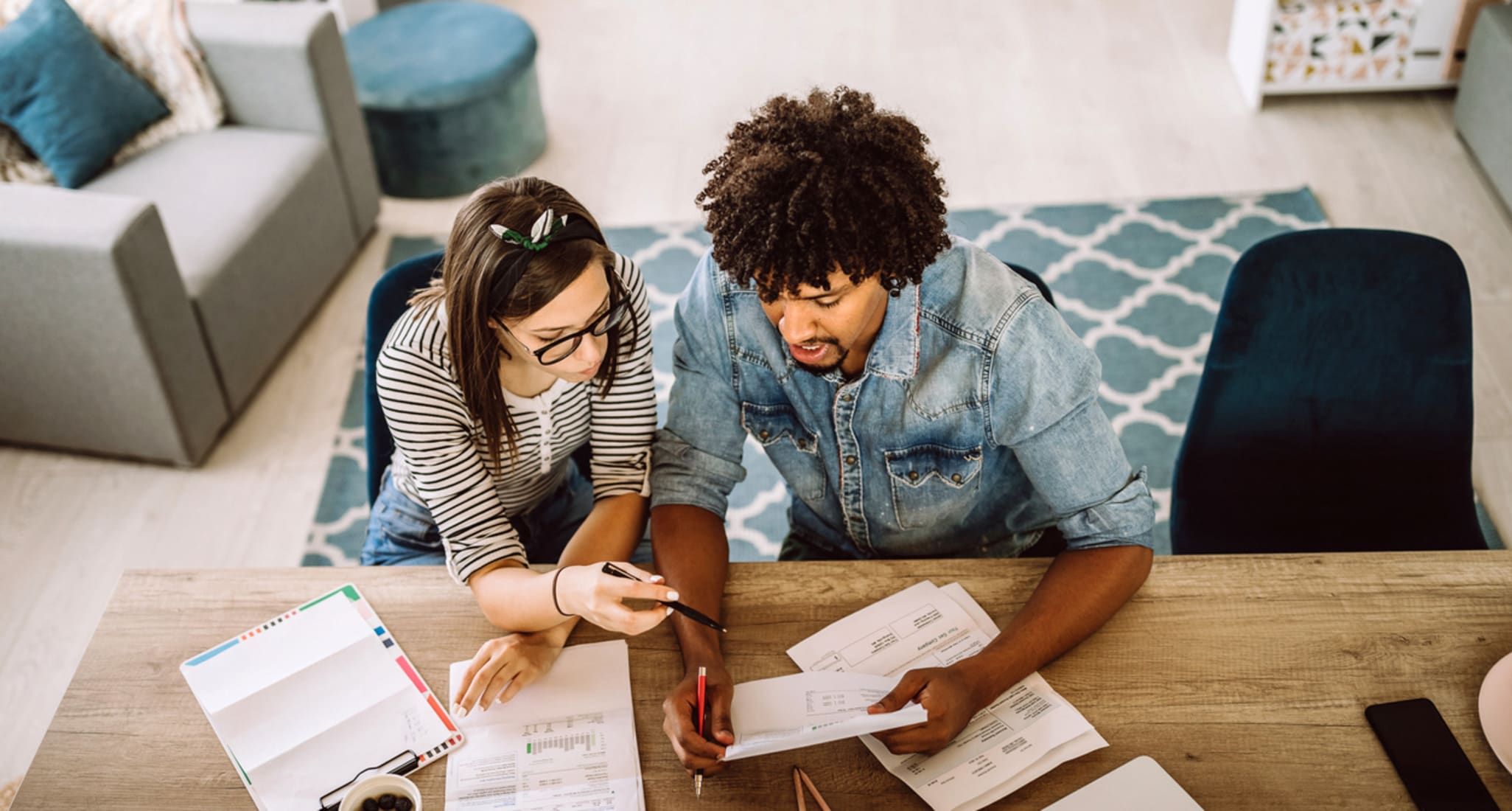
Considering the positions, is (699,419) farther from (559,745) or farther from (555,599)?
(559,745)

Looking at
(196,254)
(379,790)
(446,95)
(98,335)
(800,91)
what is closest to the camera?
(379,790)

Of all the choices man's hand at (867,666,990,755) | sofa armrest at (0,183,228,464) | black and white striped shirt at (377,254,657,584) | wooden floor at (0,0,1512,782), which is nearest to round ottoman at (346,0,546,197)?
wooden floor at (0,0,1512,782)

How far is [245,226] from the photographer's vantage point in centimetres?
287

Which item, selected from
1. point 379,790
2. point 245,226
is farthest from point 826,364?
point 245,226

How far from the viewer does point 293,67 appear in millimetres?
3062

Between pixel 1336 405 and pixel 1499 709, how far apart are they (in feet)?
1.81

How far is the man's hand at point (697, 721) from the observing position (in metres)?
1.29

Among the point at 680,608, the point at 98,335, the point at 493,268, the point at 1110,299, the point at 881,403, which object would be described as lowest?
the point at 1110,299

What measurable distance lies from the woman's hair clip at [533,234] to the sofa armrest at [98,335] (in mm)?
1390

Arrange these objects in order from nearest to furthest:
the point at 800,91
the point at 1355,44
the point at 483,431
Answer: the point at 483,431, the point at 1355,44, the point at 800,91

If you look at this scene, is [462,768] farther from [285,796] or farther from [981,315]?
[981,315]

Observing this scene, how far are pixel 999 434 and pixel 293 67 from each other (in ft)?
7.62

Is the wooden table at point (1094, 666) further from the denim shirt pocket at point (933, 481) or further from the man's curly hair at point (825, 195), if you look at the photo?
the man's curly hair at point (825, 195)

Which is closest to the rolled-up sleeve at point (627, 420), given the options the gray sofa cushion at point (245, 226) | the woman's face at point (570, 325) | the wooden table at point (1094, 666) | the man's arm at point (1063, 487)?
the woman's face at point (570, 325)
